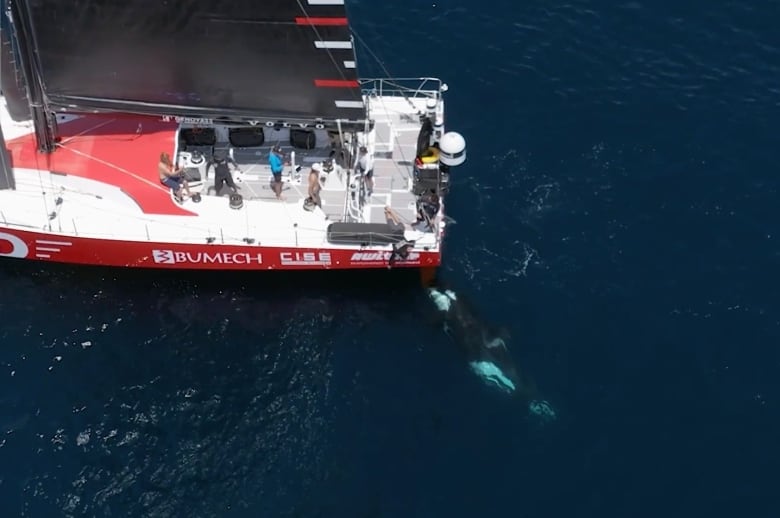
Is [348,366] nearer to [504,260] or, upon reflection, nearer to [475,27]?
[504,260]

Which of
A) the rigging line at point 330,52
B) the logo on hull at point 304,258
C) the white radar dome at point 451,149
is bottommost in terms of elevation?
the logo on hull at point 304,258

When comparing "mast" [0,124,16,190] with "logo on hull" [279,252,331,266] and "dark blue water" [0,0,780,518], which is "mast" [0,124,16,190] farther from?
"logo on hull" [279,252,331,266]

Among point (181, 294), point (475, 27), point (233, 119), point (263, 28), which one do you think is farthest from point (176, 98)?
point (475, 27)

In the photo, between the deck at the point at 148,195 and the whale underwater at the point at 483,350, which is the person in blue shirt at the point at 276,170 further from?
the whale underwater at the point at 483,350

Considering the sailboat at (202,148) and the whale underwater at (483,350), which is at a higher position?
the sailboat at (202,148)

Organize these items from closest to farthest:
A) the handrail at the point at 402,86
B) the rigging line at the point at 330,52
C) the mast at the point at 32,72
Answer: the rigging line at the point at 330,52 < the mast at the point at 32,72 < the handrail at the point at 402,86

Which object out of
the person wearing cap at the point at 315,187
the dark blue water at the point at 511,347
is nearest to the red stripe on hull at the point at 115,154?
the dark blue water at the point at 511,347

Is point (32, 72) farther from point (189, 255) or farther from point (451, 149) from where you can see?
point (451, 149)
